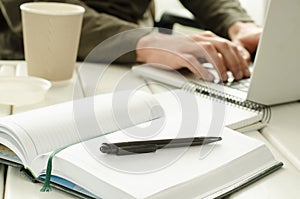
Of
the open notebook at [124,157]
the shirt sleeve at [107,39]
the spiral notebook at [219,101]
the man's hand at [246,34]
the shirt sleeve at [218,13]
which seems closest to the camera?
the open notebook at [124,157]

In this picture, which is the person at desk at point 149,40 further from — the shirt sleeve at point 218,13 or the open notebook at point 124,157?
the open notebook at point 124,157

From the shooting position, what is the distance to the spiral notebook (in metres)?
0.87

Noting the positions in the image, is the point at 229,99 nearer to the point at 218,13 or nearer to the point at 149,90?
the point at 149,90

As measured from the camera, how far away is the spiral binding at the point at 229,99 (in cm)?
95

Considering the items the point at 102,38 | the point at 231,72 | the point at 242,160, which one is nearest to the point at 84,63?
the point at 102,38

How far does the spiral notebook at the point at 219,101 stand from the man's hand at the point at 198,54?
1.1 inches

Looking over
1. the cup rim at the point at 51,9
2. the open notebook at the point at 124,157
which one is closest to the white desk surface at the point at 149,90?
the open notebook at the point at 124,157

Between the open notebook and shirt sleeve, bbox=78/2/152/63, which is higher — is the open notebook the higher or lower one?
the higher one

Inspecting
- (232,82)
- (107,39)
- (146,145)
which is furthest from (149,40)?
(146,145)

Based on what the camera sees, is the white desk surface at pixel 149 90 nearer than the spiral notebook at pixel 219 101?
Yes

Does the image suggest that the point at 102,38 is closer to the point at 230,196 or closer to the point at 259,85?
the point at 259,85

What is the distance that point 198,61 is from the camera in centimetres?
110

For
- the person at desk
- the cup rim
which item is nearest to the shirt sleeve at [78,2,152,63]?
the person at desk

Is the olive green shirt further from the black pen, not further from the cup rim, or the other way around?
the black pen
